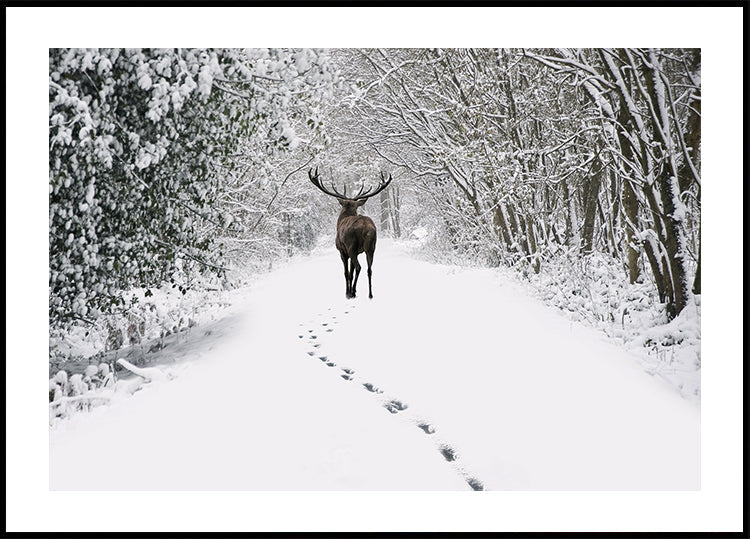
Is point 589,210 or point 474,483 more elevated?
point 589,210

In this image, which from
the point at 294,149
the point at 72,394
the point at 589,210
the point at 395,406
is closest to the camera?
the point at 395,406

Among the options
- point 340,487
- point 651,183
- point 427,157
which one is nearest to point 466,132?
point 427,157

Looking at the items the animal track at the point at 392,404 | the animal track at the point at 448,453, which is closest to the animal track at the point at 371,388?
the animal track at the point at 392,404

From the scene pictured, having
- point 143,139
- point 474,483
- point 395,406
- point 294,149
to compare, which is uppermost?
point 294,149

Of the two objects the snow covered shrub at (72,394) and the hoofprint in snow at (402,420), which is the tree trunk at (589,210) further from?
the snow covered shrub at (72,394)

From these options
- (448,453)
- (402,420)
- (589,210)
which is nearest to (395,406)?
(402,420)

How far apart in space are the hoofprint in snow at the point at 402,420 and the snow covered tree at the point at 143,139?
1114 millimetres

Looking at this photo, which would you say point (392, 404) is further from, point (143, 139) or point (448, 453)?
point (143, 139)

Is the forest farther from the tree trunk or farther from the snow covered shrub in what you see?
the snow covered shrub

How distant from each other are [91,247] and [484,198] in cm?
683

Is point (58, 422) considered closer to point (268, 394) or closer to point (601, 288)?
point (268, 394)

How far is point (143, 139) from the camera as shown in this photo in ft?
11.3
